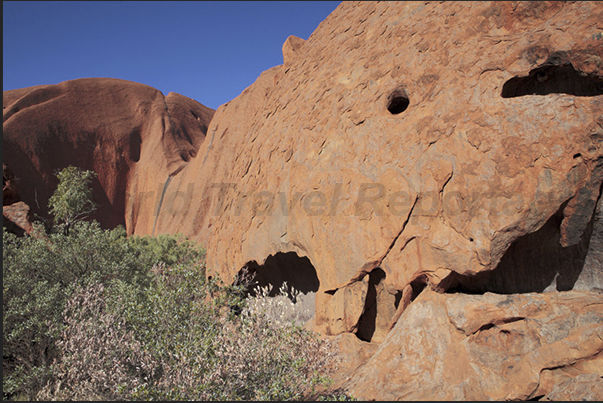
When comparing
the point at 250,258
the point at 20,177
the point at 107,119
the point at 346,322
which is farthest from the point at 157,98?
the point at 346,322

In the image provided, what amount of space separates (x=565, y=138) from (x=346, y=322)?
270 centimetres

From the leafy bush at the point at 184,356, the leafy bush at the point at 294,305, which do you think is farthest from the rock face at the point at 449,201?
the leafy bush at the point at 184,356

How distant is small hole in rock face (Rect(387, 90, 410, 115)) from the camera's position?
444 centimetres

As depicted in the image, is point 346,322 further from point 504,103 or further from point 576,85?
point 576,85

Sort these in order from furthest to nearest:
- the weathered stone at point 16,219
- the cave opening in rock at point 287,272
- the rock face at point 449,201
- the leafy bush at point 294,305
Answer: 1. the weathered stone at point 16,219
2. the cave opening in rock at point 287,272
3. the leafy bush at point 294,305
4. the rock face at point 449,201

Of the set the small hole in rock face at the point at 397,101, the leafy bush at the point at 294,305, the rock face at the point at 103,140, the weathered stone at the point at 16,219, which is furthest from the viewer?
the rock face at the point at 103,140

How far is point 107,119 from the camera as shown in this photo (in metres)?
23.9

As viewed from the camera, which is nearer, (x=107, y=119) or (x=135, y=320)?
(x=135, y=320)

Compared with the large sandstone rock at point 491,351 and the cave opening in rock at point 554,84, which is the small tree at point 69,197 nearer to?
the large sandstone rock at point 491,351

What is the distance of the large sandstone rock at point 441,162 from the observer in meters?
3.46

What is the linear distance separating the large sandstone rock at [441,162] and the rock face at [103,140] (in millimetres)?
18580

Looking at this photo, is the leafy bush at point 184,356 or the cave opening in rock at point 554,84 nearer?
the leafy bush at point 184,356

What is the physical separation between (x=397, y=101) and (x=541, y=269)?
2.45m

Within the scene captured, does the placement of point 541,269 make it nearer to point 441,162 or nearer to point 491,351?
point 491,351
